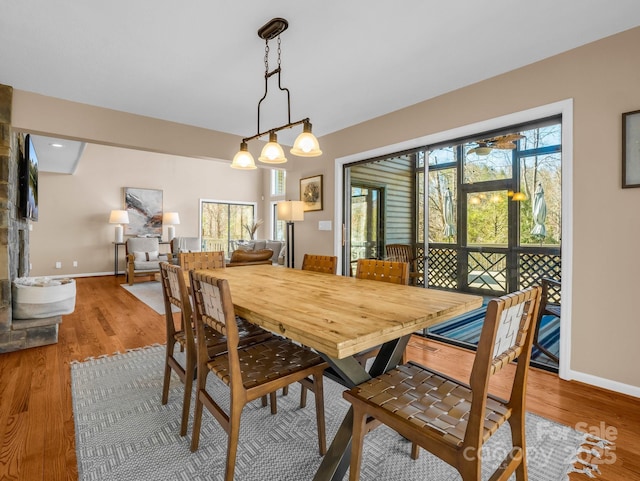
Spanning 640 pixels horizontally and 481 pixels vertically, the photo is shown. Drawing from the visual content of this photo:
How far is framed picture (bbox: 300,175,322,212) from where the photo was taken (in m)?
4.43

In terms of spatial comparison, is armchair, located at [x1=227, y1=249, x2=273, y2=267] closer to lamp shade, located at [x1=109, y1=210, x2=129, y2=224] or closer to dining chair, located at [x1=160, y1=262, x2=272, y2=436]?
dining chair, located at [x1=160, y1=262, x2=272, y2=436]

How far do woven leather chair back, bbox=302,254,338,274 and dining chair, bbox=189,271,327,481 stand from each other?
3.43 ft

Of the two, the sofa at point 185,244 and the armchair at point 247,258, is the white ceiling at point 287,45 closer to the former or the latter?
the armchair at point 247,258

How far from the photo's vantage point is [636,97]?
2078 mm

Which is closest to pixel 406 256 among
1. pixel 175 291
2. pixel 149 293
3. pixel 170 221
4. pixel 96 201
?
pixel 175 291

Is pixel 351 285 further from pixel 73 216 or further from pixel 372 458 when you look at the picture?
pixel 73 216

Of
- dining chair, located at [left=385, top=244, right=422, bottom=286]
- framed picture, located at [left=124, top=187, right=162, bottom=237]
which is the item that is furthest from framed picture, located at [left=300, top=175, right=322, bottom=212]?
framed picture, located at [left=124, top=187, right=162, bottom=237]

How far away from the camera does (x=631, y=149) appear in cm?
210

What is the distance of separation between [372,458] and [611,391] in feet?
5.88

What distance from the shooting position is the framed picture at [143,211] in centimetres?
773

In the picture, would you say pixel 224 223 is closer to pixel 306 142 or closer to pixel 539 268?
pixel 306 142

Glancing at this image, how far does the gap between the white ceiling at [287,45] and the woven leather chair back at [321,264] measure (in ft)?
4.97

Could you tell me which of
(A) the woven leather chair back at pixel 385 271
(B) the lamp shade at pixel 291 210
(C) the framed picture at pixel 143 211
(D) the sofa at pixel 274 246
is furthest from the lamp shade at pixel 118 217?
(A) the woven leather chair back at pixel 385 271

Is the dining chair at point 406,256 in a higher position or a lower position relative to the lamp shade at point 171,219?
lower
